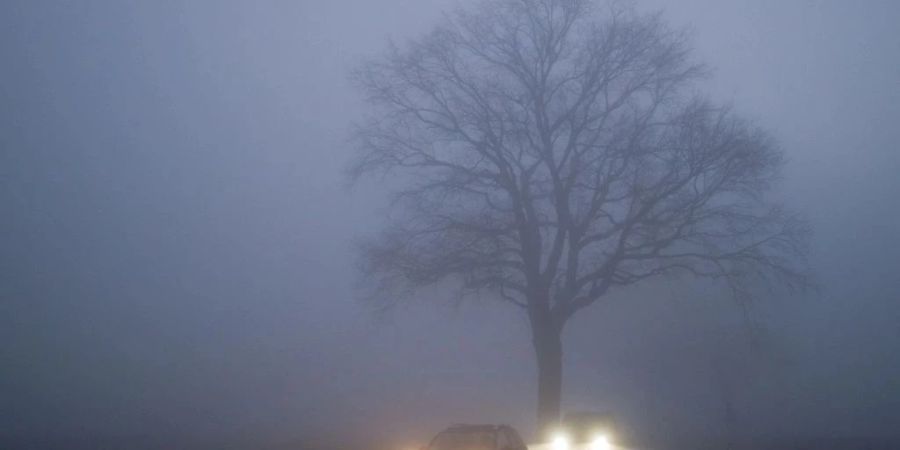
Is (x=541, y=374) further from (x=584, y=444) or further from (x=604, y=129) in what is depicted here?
(x=604, y=129)

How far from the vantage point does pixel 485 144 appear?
2578 centimetres

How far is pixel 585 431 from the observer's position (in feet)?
88.1

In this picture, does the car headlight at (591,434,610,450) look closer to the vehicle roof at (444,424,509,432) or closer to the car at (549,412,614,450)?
the car at (549,412,614,450)

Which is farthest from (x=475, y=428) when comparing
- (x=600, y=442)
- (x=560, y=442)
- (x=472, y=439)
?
(x=600, y=442)

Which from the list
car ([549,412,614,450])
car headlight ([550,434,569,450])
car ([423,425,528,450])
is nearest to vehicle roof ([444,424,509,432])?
car ([423,425,528,450])

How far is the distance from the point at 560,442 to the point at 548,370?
2.19 meters

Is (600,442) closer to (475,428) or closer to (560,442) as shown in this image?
(560,442)

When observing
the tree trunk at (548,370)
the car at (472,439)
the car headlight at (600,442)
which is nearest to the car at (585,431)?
the car headlight at (600,442)

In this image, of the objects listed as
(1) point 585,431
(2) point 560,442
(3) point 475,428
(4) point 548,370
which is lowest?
(3) point 475,428

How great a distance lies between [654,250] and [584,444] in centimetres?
665

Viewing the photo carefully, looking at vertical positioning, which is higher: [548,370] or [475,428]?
[548,370]

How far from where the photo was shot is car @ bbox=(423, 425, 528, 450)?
58.1ft

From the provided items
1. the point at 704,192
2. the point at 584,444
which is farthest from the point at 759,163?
the point at 584,444

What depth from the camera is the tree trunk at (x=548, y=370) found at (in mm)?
25766
